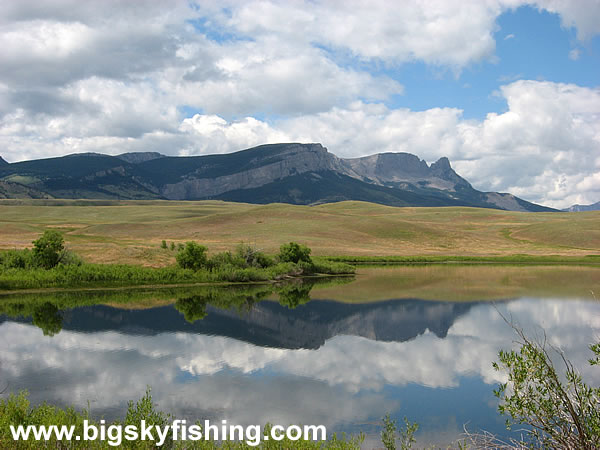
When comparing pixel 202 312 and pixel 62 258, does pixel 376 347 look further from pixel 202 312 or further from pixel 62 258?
pixel 62 258

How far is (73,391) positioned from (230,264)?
40.9m

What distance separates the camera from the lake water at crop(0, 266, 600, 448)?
19.4 m

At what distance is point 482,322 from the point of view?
1519 inches

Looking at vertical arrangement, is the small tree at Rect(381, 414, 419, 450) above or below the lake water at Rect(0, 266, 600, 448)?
above

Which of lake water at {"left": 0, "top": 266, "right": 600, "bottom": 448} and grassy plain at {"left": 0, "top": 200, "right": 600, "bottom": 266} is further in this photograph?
grassy plain at {"left": 0, "top": 200, "right": 600, "bottom": 266}

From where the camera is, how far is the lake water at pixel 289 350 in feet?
63.7

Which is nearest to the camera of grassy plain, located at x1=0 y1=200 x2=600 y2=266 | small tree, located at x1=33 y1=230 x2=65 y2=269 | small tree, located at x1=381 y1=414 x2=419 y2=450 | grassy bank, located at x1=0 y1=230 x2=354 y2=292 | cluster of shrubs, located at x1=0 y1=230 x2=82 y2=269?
small tree, located at x1=381 y1=414 x2=419 y2=450

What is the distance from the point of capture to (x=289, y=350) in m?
29.6

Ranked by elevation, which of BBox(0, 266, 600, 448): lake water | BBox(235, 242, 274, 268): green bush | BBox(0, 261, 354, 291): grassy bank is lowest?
BBox(0, 266, 600, 448): lake water

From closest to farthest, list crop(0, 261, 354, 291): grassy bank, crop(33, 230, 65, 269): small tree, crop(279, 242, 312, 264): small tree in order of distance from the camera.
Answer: crop(0, 261, 354, 291): grassy bank < crop(33, 230, 65, 269): small tree < crop(279, 242, 312, 264): small tree

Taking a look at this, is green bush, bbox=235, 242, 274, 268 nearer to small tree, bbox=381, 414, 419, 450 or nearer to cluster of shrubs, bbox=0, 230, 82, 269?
cluster of shrubs, bbox=0, 230, 82, 269

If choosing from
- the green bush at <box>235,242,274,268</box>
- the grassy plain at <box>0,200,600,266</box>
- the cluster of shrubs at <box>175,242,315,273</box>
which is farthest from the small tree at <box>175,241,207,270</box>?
the grassy plain at <box>0,200,600,266</box>

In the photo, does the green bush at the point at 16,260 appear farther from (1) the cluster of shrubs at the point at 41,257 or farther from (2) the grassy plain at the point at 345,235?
(2) the grassy plain at the point at 345,235

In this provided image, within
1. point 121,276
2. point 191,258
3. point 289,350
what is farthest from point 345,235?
point 289,350
